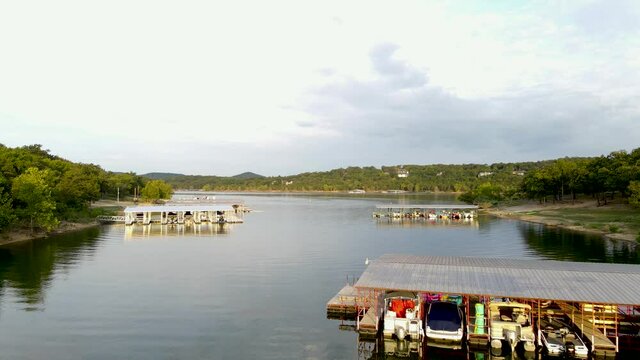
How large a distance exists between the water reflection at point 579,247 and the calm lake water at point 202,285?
0.44 feet

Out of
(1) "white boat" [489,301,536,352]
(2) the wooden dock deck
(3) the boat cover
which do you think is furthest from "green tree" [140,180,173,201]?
(2) the wooden dock deck

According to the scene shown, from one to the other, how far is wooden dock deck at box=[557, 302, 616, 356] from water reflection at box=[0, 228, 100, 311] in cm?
3184

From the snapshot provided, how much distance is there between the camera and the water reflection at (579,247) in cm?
4753

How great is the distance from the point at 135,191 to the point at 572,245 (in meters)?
143

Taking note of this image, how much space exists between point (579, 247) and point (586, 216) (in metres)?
31.7

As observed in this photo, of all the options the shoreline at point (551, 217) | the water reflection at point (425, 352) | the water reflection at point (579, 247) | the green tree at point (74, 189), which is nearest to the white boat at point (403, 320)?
the water reflection at point (425, 352)

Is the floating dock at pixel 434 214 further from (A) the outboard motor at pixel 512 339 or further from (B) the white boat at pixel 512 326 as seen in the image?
(A) the outboard motor at pixel 512 339

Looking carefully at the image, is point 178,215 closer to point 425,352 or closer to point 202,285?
point 202,285

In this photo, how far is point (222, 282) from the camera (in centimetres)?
3828

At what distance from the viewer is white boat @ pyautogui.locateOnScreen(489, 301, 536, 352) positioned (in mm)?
23547

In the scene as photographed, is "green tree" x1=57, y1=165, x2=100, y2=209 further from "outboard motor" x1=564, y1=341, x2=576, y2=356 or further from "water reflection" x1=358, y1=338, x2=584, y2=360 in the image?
"outboard motor" x1=564, y1=341, x2=576, y2=356

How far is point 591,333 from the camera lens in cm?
2323

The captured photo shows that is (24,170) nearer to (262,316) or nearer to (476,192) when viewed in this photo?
(262,316)

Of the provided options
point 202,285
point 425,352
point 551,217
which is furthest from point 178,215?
point 425,352
